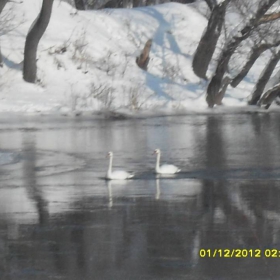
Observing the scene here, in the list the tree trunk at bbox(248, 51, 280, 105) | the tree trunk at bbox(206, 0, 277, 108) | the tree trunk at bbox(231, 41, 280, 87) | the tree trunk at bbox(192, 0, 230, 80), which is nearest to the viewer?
A: the tree trunk at bbox(206, 0, 277, 108)

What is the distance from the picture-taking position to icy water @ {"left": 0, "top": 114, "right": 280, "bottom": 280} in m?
8.02

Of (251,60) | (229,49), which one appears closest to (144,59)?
(251,60)

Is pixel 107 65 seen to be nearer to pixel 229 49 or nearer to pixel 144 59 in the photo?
pixel 144 59

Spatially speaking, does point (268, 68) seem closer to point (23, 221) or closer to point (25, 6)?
point (25, 6)

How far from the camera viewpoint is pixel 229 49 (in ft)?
102

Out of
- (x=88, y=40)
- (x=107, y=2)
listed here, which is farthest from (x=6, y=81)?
(x=107, y=2)

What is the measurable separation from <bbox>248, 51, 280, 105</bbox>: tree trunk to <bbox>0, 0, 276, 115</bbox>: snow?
529 millimetres

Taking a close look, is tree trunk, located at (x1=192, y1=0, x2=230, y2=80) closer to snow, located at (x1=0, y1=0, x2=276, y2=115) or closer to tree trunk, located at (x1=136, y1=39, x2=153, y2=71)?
snow, located at (x1=0, y1=0, x2=276, y2=115)

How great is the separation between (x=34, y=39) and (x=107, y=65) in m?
5.92

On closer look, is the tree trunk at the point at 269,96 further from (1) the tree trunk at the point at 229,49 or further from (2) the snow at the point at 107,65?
(1) the tree trunk at the point at 229,49
